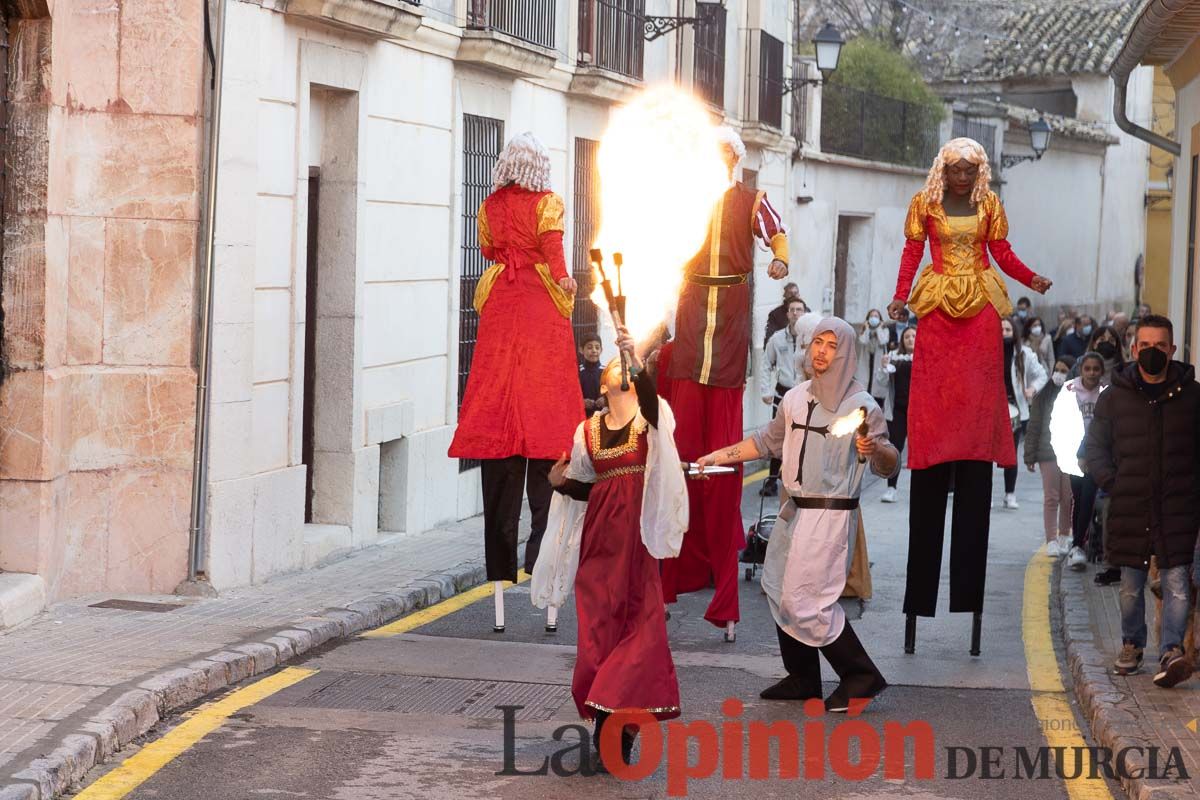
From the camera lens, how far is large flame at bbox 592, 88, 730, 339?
991 centimetres

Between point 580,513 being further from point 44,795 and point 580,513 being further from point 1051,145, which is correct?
point 1051,145

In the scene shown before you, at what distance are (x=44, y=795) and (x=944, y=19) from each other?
39.3 m


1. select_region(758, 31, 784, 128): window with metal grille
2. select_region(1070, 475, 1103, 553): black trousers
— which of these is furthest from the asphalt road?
select_region(758, 31, 784, 128): window with metal grille

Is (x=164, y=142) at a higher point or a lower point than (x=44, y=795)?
higher

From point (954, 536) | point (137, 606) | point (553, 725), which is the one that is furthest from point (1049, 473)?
point (553, 725)

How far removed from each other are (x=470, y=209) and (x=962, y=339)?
6362 mm

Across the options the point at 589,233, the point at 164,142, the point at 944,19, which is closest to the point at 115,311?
the point at 164,142

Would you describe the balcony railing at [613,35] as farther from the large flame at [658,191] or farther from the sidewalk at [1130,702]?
the sidewalk at [1130,702]

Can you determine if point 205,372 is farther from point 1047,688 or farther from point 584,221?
point 584,221

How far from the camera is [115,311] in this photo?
33.3 ft

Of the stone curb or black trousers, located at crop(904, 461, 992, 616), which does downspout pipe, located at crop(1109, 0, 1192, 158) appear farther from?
the stone curb

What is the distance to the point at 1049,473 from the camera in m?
14.3

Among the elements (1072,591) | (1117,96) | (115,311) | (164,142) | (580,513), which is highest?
(1117,96)

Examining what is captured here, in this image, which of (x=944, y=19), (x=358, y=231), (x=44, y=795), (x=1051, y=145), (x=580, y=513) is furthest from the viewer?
(x=944, y=19)
